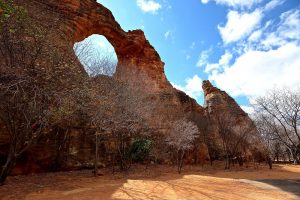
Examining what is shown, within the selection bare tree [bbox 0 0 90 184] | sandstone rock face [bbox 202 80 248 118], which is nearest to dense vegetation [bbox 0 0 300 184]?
bare tree [bbox 0 0 90 184]

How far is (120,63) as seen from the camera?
34531mm

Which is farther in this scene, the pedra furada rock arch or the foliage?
the foliage

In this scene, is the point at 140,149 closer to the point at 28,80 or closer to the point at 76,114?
the point at 76,114

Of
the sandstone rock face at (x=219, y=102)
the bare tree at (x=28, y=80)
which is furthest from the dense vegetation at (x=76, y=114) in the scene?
the sandstone rock face at (x=219, y=102)

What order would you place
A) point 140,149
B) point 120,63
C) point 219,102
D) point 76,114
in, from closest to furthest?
point 76,114
point 140,149
point 120,63
point 219,102

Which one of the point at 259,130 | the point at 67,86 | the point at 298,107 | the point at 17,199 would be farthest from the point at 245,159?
the point at 17,199

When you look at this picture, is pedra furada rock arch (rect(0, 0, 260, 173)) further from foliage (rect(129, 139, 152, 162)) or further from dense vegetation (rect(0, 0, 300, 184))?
foliage (rect(129, 139, 152, 162))

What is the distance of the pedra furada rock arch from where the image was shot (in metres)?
18.9

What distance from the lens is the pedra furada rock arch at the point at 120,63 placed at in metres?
18.9

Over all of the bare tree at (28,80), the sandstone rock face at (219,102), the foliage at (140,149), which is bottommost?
the foliage at (140,149)

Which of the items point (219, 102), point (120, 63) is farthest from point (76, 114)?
point (219, 102)

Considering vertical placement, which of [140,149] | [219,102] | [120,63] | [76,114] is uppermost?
[120,63]

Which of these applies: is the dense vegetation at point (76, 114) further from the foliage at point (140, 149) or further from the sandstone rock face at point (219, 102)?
the sandstone rock face at point (219, 102)

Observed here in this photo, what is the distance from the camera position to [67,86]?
12.1 m
